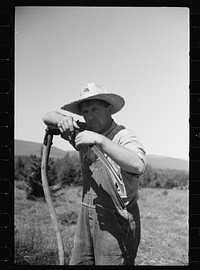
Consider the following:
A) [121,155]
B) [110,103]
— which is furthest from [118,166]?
[110,103]

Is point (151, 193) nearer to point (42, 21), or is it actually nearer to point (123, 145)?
point (123, 145)

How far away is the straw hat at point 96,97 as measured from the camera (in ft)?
6.31

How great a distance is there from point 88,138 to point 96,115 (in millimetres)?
116

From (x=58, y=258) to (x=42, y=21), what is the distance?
1109 mm

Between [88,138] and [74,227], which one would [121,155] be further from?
[74,227]

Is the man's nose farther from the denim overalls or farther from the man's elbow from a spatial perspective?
the man's elbow

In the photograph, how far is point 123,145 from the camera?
1.91m

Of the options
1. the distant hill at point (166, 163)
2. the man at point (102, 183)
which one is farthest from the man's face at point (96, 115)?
the distant hill at point (166, 163)

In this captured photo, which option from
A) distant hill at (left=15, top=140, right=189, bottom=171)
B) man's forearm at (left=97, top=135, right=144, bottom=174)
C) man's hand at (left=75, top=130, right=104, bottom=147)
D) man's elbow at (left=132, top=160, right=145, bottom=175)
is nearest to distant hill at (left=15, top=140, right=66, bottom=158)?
distant hill at (left=15, top=140, right=189, bottom=171)

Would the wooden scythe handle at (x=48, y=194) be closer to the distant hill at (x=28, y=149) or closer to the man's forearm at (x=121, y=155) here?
the distant hill at (x=28, y=149)

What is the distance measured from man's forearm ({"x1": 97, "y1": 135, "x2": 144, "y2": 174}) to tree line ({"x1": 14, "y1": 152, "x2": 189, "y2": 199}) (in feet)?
0.34

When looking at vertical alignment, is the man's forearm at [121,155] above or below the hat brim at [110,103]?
below

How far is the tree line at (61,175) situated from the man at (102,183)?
0.05 meters

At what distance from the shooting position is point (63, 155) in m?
1.96
